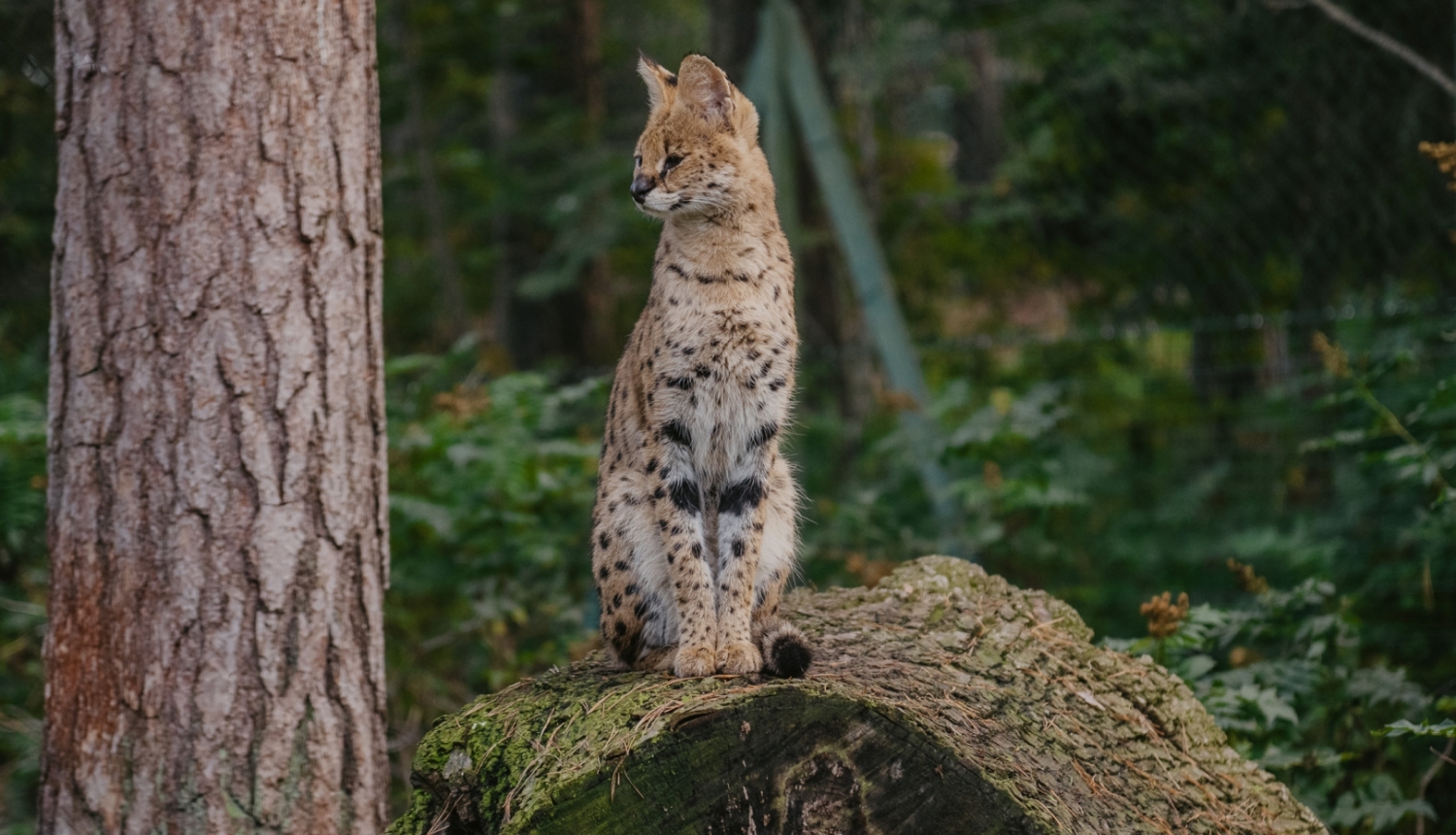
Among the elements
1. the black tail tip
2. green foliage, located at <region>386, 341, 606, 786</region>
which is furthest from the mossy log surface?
green foliage, located at <region>386, 341, 606, 786</region>

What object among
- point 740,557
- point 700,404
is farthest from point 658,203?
point 740,557

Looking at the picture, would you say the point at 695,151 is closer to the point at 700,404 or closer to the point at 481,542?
the point at 700,404

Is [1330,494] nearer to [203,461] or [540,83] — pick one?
[203,461]

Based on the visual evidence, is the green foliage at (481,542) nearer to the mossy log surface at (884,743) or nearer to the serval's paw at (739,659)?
the mossy log surface at (884,743)

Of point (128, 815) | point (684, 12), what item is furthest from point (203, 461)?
point (684, 12)

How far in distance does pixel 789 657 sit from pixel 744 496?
0.73 metres

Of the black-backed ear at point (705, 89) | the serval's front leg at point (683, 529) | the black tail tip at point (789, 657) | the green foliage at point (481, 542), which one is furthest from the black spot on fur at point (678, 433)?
the green foliage at point (481, 542)

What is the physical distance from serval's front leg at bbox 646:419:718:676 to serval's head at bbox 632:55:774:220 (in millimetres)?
665

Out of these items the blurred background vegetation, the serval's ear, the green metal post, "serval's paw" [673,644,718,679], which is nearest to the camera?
"serval's paw" [673,644,718,679]

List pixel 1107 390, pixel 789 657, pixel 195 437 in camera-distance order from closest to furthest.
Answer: pixel 789 657 < pixel 195 437 < pixel 1107 390

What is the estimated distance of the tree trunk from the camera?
311 cm

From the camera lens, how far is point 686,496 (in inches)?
132

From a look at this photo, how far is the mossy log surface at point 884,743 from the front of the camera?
238 centimetres

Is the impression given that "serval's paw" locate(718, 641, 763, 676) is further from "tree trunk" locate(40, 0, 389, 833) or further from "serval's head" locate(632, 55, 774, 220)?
"serval's head" locate(632, 55, 774, 220)
